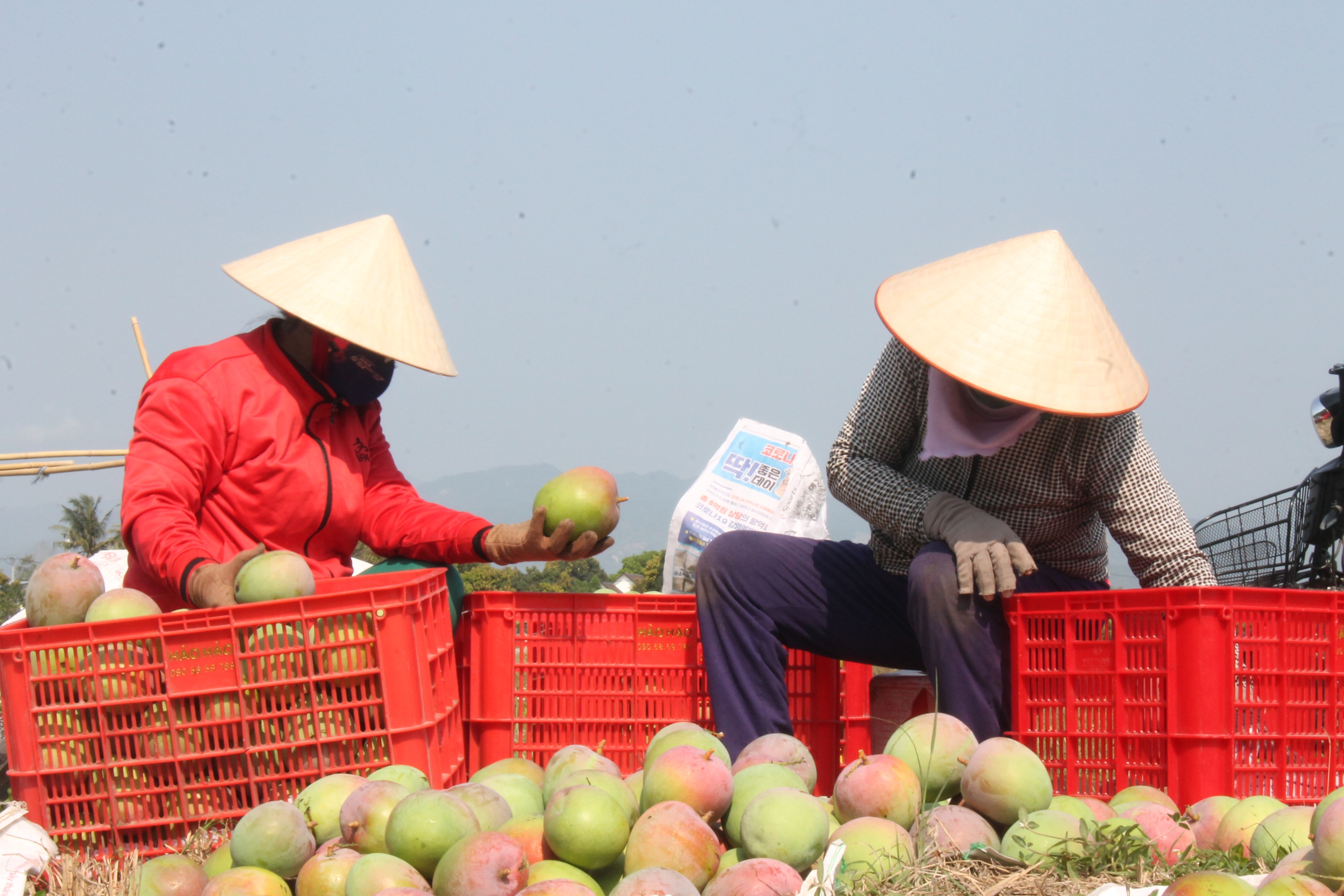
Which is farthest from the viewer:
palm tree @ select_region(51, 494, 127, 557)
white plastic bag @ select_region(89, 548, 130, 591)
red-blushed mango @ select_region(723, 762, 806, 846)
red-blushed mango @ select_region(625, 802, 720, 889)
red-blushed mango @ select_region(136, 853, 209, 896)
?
palm tree @ select_region(51, 494, 127, 557)

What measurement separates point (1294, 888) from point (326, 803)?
5.56 ft

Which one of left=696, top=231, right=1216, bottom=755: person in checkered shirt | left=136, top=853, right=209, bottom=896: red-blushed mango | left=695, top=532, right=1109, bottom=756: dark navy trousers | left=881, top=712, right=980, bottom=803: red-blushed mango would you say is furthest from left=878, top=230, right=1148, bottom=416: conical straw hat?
left=136, top=853, right=209, bottom=896: red-blushed mango

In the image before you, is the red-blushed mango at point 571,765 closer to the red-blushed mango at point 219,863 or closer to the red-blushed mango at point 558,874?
the red-blushed mango at point 558,874

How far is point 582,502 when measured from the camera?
3154mm

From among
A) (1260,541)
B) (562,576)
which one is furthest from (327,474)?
(562,576)

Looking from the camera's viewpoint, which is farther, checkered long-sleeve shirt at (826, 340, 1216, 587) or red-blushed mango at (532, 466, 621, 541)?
red-blushed mango at (532, 466, 621, 541)

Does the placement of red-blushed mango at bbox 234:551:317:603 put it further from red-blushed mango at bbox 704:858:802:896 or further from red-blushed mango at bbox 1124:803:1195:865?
red-blushed mango at bbox 1124:803:1195:865

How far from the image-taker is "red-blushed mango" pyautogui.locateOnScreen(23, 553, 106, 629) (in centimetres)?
273

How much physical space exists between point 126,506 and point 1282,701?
9.20 feet

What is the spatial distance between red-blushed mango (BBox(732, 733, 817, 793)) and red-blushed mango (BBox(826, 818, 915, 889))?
1.14ft

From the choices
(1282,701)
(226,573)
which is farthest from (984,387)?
(226,573)

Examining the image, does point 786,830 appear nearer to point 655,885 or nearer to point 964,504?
point 655,885

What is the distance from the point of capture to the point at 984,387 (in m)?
2.61

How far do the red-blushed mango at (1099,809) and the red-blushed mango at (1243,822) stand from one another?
199 mm
